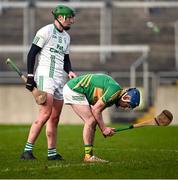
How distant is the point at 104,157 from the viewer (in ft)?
50.2

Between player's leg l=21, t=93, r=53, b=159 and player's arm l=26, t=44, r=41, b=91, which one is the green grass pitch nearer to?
player's leg l=21, t=93, r=53, b=159

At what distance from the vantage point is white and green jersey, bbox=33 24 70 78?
14797 mm

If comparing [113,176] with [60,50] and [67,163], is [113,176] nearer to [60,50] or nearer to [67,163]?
[67,163]

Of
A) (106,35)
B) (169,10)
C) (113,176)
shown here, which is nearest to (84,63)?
(106,35)

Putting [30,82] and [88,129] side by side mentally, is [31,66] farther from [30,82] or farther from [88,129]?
[88,129]

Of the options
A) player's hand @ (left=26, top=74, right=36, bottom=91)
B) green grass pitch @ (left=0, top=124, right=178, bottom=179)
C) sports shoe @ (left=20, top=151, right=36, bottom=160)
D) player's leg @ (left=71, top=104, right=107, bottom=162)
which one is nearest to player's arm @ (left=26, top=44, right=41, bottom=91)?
player's hand @ (left=26, top=74, right=36, bottom=91)

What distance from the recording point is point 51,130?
48.9 feet

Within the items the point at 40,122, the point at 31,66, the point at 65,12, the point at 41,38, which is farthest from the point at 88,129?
the point at 65,12

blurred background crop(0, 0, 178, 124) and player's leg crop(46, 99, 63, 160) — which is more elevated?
player's leg crop(46, 99, 63, 160)

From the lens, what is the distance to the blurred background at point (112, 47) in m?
33.0

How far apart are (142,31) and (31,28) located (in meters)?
4.81

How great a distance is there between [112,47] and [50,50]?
77.5 feet

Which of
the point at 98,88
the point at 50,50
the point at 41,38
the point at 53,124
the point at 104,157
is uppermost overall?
the point at 41,38

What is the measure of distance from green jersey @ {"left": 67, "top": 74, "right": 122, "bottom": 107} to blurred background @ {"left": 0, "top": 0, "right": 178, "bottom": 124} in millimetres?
17894
